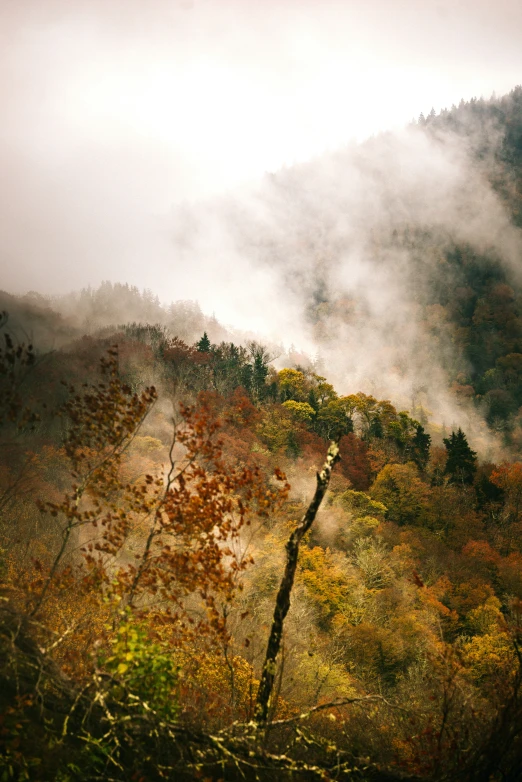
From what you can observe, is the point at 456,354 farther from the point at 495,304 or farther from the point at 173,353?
the point at 173,353

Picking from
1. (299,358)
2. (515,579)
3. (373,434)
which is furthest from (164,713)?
(299,358)

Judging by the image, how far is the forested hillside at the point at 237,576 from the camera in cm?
615

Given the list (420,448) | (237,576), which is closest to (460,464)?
(420,448)

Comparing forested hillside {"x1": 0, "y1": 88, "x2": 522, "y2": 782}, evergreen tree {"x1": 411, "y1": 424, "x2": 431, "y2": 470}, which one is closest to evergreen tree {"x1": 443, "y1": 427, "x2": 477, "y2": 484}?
forested hillside {"x1": 0, "y1": 88, "x2": 522, "y2": 782}

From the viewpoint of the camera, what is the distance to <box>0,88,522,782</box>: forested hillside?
6.15m

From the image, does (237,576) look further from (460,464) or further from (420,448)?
(420,448)

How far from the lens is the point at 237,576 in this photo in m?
11.7

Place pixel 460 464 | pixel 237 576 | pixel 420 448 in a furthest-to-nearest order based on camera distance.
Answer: pixel 420 448 < pixel 460 464 < pixel 237 576

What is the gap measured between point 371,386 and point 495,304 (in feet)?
245

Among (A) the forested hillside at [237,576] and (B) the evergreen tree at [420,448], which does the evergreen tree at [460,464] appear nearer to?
(A) the forested hillside at [237,576]

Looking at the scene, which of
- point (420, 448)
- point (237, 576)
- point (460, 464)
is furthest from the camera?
point (420, 448)

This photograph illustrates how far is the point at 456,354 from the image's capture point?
6265 inches

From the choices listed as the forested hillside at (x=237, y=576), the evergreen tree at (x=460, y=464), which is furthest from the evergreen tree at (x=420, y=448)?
the evergreen tree at (x=460, y=464)

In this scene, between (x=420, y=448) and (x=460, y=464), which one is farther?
(x=420, y=448)
